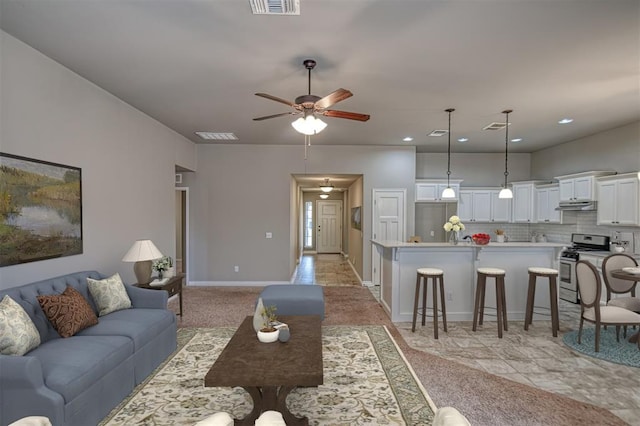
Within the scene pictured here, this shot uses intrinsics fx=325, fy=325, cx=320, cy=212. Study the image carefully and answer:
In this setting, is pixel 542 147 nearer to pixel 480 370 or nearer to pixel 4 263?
pixel 480 370

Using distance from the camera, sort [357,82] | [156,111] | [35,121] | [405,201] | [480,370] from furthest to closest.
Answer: [405,201], [156,111], [357,82], [480,370], [35,121]

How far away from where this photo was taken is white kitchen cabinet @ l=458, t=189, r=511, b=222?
755 centimetres

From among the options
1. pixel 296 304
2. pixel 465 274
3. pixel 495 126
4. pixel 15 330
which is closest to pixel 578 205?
pixel 495 126

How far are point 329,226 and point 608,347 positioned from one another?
10.1m

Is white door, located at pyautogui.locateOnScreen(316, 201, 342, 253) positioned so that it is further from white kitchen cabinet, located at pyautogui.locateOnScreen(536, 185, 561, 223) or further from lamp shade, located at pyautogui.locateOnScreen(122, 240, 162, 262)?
lamp shade, located at pyautogui.locateOnScreen(122, 240, 162, 262)

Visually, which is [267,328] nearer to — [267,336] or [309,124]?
[267,336]

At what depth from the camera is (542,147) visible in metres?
7.27

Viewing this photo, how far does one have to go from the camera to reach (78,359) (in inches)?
90.6

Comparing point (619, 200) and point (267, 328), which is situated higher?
point (619, 200)

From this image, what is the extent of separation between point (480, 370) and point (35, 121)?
192 inches

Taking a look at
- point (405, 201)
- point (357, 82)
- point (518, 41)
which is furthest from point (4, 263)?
point (405, 201)

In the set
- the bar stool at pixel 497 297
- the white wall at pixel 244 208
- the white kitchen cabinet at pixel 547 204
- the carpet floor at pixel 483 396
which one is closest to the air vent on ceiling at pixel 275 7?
the carpet floor at pixel 483 396

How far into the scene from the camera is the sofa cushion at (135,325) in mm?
2854

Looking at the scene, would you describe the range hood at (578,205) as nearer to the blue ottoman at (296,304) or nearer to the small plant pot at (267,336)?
the blue ottoman at (296,304)
